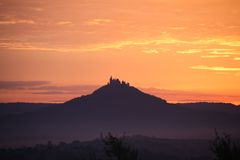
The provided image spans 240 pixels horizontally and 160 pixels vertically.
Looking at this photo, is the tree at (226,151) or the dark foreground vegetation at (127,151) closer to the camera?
the tree at (226,151)

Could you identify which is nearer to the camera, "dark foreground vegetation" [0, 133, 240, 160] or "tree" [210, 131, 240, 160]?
"tree" [210, 131, 240, 160]

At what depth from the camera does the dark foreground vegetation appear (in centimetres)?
3325

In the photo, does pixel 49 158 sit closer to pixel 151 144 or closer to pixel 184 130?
pixel 151 144

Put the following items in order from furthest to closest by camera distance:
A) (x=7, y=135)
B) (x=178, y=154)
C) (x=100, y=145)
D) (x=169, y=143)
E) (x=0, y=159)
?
(x=7, y=135), (x=169, y=143), (x=178, y=154), (x=100, y=145), (x=0, y=159)

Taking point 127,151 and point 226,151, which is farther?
point 127,151

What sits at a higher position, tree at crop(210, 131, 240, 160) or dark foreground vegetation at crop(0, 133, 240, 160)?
tree at crop(210, 131, 240, 160)

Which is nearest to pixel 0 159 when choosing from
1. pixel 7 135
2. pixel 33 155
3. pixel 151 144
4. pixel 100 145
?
pixel 33 155

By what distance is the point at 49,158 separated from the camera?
264 ft

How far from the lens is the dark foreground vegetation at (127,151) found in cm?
3325

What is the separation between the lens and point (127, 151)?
33.8m

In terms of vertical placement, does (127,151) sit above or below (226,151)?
below

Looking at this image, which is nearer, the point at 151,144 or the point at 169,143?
the point at 151,144

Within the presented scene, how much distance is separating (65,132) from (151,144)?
95724mm

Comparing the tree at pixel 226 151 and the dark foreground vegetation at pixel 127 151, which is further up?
the tree at pixel 226 151
